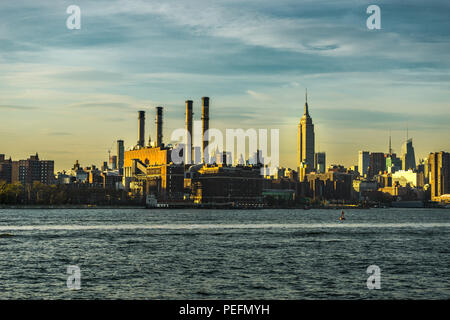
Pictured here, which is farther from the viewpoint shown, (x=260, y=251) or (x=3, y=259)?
(x=260, y=251)

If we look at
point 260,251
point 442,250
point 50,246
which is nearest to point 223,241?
point 260,251

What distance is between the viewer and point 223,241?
74.1 meters

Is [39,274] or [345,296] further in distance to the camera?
[39,274]

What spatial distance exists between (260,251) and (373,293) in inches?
1024

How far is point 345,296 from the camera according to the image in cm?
3447

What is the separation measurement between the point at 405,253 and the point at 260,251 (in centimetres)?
1417
